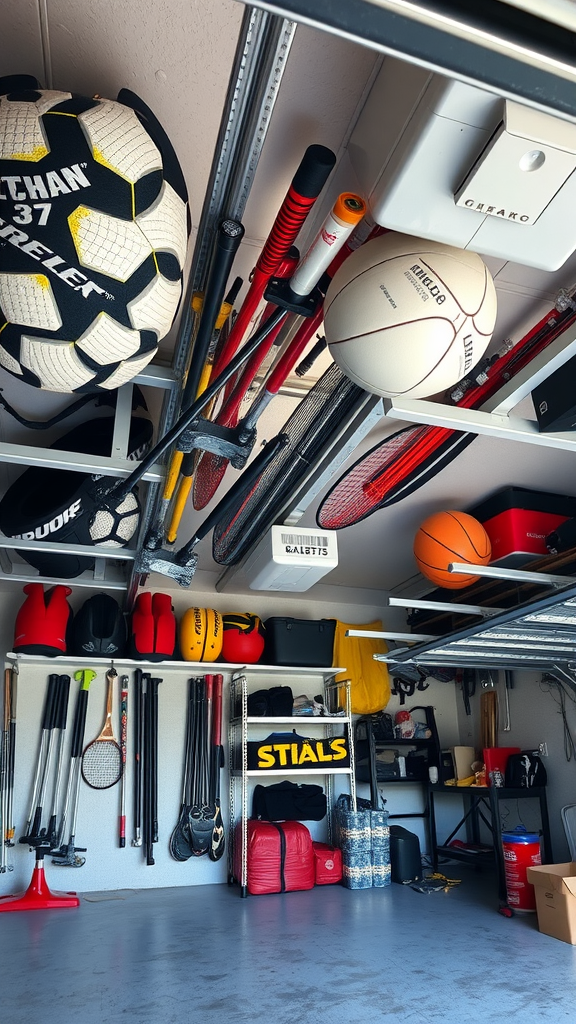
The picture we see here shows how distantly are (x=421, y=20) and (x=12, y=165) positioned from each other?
1.01 meters

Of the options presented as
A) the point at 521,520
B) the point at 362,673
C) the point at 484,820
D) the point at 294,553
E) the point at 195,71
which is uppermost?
the point at 195,71

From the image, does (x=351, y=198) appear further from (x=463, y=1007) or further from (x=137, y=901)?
(x=137, y=901)

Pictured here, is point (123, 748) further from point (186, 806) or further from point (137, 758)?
point (186, 806)

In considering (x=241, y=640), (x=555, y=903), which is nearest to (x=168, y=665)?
(x=241, y=640)

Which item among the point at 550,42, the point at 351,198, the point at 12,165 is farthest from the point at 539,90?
the point at 12,165

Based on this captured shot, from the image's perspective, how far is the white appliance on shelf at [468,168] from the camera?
133cm

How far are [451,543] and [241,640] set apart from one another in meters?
2.25

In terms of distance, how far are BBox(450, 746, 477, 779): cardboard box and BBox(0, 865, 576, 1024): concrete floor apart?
1293 millimetres

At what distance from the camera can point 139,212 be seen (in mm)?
1572

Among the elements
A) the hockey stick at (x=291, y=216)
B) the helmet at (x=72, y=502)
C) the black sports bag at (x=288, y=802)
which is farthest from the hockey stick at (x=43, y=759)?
the hockey stick at (x=291, y=216)

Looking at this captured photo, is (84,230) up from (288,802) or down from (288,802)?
up

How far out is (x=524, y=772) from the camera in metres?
5.20

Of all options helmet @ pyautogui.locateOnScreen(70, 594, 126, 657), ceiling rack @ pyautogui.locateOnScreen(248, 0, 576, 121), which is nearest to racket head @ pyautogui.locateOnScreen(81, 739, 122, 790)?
helmet @ pyautogui.locateOnScreen(70, 594, 126, 657)

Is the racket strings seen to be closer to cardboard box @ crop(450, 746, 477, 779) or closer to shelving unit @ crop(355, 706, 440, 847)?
shelving unit @ crop(355, 706, 440, 847)
